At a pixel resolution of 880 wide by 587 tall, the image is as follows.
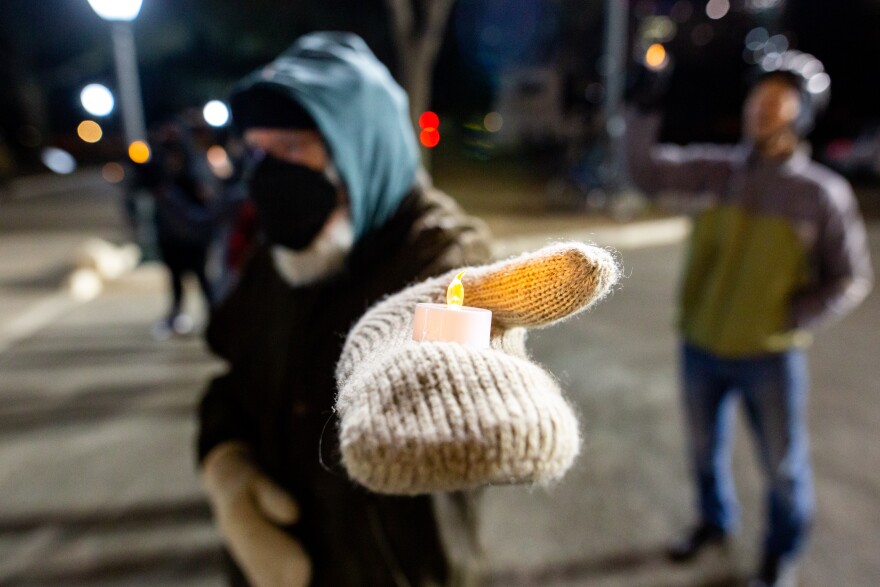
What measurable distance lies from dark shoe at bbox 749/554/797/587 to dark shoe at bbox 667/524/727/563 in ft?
0.89

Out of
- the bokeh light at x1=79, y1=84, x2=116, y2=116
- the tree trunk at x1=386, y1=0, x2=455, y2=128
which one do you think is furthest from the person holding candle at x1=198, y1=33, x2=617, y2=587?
the tree trunk at x1=386, y1=0, x2=455, y2=128

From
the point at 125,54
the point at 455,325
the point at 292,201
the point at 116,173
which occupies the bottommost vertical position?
the point at 116,173

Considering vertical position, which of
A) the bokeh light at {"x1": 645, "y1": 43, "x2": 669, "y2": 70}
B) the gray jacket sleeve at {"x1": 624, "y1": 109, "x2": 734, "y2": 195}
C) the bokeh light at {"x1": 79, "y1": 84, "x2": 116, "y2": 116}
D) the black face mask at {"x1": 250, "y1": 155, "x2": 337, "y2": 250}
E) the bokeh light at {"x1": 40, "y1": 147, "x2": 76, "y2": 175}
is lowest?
the bokeh light at {"x1": 40, "y1": 147, "x2": 76, "y2": 175}

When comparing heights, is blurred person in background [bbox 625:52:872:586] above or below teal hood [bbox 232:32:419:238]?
below

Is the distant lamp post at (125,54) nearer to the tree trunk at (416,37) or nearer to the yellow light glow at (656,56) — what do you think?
the tree trunk at (416,37)

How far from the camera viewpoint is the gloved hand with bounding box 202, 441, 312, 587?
4.51 ft

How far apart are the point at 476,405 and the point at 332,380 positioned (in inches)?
13.7

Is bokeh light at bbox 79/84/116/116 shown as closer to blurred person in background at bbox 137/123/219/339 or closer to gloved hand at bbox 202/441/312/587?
blurred person in background at bbox 137/123/219/339

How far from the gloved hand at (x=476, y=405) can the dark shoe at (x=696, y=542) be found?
8.99 ft

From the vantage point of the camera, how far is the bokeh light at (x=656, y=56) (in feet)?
7.82

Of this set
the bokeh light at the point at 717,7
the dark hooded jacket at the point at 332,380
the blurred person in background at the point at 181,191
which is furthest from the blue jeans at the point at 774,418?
the bokeh light at the point at 717,7

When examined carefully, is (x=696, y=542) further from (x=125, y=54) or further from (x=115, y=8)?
(x=125, y=54)

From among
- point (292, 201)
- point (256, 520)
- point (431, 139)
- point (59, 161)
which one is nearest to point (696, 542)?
point (256, 520)

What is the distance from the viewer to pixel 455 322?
61 cm
